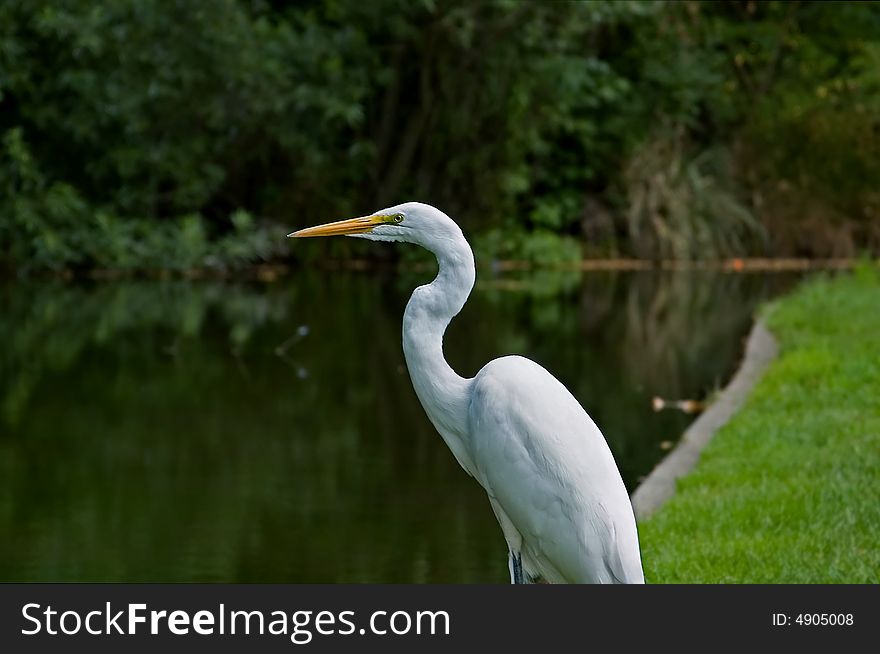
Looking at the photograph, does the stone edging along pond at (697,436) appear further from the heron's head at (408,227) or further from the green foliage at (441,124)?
the green foliage at (441,124)

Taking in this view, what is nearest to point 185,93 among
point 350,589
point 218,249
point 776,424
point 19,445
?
point 218,249

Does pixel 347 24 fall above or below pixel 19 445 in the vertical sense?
above

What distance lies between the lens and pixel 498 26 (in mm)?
24844

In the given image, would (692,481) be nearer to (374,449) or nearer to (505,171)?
(374,449)

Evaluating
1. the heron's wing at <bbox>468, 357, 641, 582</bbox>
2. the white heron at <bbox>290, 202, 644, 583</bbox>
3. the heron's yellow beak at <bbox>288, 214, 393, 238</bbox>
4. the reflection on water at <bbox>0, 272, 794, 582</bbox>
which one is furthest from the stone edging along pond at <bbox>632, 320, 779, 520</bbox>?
the heron's yellow beak at <bbox>288, 214, 393, 238</bbox>

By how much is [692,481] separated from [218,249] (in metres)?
17.6

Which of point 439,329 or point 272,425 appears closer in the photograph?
point 439,329

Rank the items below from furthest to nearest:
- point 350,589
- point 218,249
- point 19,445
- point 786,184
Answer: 1. point 786,184
2. point 218,249
3. point 19,445
4. point 350,589

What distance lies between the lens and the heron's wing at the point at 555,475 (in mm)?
3957

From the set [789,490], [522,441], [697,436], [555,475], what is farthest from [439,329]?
[697,436]

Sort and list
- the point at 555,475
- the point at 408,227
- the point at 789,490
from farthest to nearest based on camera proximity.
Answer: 1. the point at 789,490
2. the point at 408,227
3. the point at 555,475

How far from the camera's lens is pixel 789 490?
6477 mm

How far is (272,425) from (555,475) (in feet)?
20.1

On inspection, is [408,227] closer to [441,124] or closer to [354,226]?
[354,226]
